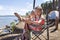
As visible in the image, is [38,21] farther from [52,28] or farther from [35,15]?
[52,28]

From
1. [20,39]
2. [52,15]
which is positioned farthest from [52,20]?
[20,39]

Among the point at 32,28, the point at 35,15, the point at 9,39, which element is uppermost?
the point at 35,15

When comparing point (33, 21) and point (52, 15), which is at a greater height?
point (33, 21)

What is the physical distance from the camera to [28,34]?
368 centimetres

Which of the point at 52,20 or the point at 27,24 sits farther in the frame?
the point at 52,20

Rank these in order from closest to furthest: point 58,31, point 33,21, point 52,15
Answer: point 33,21, point 52,15, point 58,31

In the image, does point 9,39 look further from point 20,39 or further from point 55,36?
point 20,39

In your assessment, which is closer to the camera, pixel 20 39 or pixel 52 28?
pixel 20 39

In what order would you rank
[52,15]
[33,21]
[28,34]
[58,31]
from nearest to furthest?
[33,21] → [28,34] → [52,15] → [58,31]

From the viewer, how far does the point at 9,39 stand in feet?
25.4

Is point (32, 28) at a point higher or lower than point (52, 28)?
higher

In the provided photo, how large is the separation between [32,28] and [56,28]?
13.3ft

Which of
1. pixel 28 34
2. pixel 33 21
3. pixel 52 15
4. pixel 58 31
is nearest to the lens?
pixel 33 21

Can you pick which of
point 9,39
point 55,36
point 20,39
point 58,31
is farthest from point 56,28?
point 20,39
